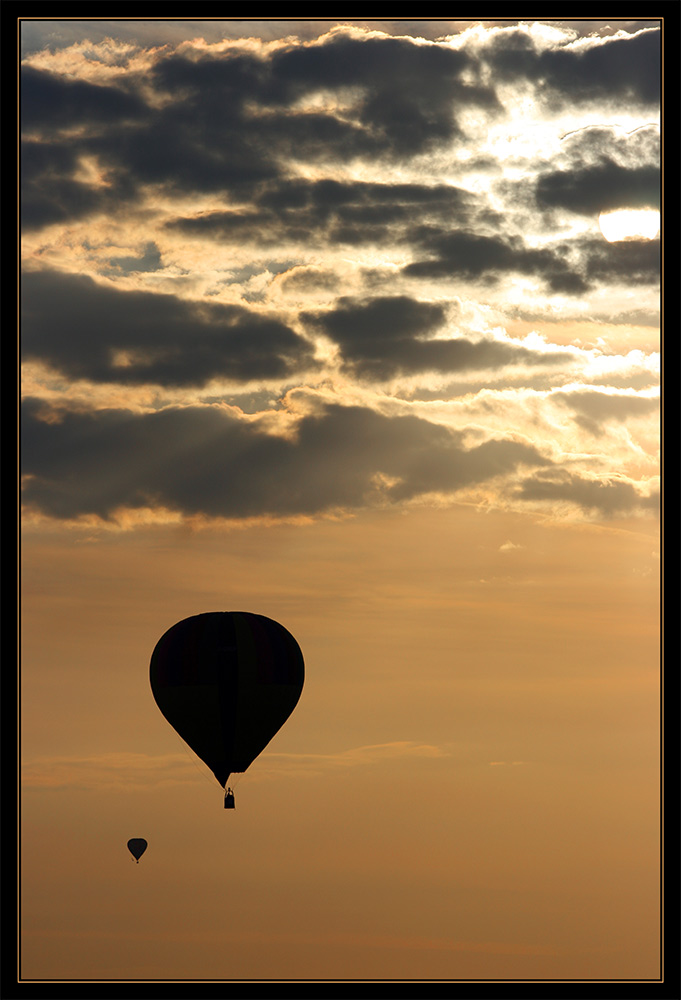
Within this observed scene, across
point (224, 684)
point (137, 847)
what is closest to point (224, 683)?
point (224, 684)

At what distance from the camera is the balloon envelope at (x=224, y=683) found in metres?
76.1

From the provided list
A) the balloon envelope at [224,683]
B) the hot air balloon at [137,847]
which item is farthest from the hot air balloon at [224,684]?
the hot air balloon at [137,847]

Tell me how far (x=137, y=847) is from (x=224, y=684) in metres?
27.1

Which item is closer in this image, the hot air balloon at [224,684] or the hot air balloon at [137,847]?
the hot air balloon at [224,684]

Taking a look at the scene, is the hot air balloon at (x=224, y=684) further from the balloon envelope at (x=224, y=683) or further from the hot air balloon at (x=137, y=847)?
the hot air balloon at (x=137, y=847)

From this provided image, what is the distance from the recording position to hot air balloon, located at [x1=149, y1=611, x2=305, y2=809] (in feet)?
250

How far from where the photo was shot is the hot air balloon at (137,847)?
98188mm

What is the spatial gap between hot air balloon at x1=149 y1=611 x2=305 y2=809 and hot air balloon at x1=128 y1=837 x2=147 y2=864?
23317 mm

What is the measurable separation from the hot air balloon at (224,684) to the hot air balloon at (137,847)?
23.3m

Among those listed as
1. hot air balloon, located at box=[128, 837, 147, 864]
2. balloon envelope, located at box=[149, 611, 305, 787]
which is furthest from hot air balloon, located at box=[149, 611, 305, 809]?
hot air balloon, located at box=[128, 837, 147, 864]

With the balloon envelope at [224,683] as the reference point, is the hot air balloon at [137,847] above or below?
below

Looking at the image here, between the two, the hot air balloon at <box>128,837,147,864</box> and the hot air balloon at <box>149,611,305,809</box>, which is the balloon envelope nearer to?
the hot air balloon at <box>149,611,305,809</box>

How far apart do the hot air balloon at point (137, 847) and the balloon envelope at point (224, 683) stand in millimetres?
23273

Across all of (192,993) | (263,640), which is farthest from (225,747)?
(192,993)
